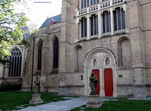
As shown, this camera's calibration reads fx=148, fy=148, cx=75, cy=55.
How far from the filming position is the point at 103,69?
17.2 m

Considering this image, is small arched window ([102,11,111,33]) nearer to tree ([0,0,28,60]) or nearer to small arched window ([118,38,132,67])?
small arched window ([118,38,132,67])

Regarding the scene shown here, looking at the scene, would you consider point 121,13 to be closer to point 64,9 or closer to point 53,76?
point 64,9

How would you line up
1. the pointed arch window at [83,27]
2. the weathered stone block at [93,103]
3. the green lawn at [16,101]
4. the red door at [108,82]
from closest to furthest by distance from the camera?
1. the weathered stone block at [93,103]
2. the green lawn at [16,101]
3. the red door at [108,82]
4. the pointed arch window at [83,27]

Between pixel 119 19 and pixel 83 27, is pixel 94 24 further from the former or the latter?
pixel 119 19

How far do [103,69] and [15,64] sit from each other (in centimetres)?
2285

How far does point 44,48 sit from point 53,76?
5.06 meters

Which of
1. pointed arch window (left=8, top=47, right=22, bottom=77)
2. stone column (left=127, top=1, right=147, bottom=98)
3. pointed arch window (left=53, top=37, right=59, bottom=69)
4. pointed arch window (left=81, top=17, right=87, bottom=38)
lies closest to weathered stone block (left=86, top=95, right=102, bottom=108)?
stone column (left=127, top=1, right=147, bottom=98)

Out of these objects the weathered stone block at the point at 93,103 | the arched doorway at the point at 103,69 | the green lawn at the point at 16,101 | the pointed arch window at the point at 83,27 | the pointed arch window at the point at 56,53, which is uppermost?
the pointed arch window at the point at 83,27

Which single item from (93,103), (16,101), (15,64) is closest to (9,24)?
(16,101)

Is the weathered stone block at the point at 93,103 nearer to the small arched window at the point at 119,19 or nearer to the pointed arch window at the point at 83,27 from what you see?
the small arched window at the point at 119,19

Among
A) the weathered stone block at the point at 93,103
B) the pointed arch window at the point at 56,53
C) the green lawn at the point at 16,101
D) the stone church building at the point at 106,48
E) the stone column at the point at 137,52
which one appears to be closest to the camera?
the weathered stone block at the point at 93,103

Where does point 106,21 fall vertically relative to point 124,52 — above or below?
above

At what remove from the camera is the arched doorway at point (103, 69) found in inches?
645

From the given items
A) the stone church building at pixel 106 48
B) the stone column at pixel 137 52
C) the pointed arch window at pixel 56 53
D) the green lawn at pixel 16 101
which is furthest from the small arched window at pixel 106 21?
the green lawn at pixel 16 101
